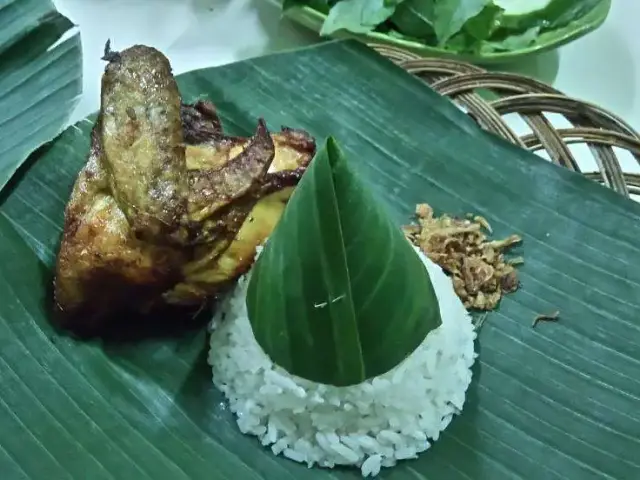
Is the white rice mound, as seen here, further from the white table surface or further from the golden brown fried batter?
the white table surface

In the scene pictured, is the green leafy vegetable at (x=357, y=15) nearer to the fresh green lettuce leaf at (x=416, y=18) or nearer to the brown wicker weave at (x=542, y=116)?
the fresh green lettuce leaf at (x=416, y=18)

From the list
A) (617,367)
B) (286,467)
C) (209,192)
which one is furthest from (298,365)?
(617,367)

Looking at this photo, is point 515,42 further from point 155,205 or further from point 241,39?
point 155,205

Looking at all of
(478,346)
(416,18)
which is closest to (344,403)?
(478,346)

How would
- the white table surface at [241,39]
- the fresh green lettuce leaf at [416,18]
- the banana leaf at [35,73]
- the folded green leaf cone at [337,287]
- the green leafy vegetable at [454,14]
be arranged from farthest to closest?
the white table surface at [241,39]
the fresh green lettuce leaf at [416,18]
the green leafy vegetable at [454,14]
the banana leaf at [35,73]
the folded green leaf cone at [337,287]

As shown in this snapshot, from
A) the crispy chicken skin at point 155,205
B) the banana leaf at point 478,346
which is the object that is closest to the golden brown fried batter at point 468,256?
the banana leaf at point 478,346

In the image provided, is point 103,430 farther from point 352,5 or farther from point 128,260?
point 352,5
